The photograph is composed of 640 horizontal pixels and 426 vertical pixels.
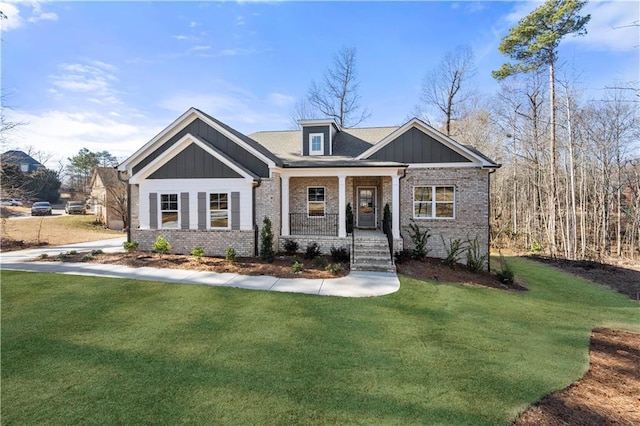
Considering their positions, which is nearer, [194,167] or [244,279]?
[244,279]

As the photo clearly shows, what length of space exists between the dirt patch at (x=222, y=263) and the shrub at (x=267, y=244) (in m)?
0.23

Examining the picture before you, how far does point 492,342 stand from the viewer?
552 cm

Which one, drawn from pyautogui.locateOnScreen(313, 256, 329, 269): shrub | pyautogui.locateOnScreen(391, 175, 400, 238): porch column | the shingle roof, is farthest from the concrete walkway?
the shingle roof

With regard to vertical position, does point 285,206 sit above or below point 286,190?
below

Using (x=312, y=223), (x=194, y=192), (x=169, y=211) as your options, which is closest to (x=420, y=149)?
(x=312, y=223)

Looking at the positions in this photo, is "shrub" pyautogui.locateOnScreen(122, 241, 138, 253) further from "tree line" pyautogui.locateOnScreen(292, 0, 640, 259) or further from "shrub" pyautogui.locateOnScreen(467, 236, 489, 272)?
"tree line" pyautogui.locateOnScreen(292, 0, 640, 259)

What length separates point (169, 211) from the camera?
12.7m

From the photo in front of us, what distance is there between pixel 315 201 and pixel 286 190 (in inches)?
75.7

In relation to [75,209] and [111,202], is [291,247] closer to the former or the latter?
[111,202]

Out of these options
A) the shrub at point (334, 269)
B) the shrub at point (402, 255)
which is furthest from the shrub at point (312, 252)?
the shrub at point (402, 255)

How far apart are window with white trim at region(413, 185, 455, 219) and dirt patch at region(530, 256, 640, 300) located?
626cm

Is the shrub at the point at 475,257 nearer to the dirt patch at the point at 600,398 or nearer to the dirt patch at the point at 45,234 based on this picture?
the dirt patch at the point at 600,398

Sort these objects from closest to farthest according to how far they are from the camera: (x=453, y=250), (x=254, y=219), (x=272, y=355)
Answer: (x=272, y=355) → (x=453, y=250) → (x=254, y=219)

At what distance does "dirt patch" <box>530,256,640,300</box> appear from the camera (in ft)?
37.1
